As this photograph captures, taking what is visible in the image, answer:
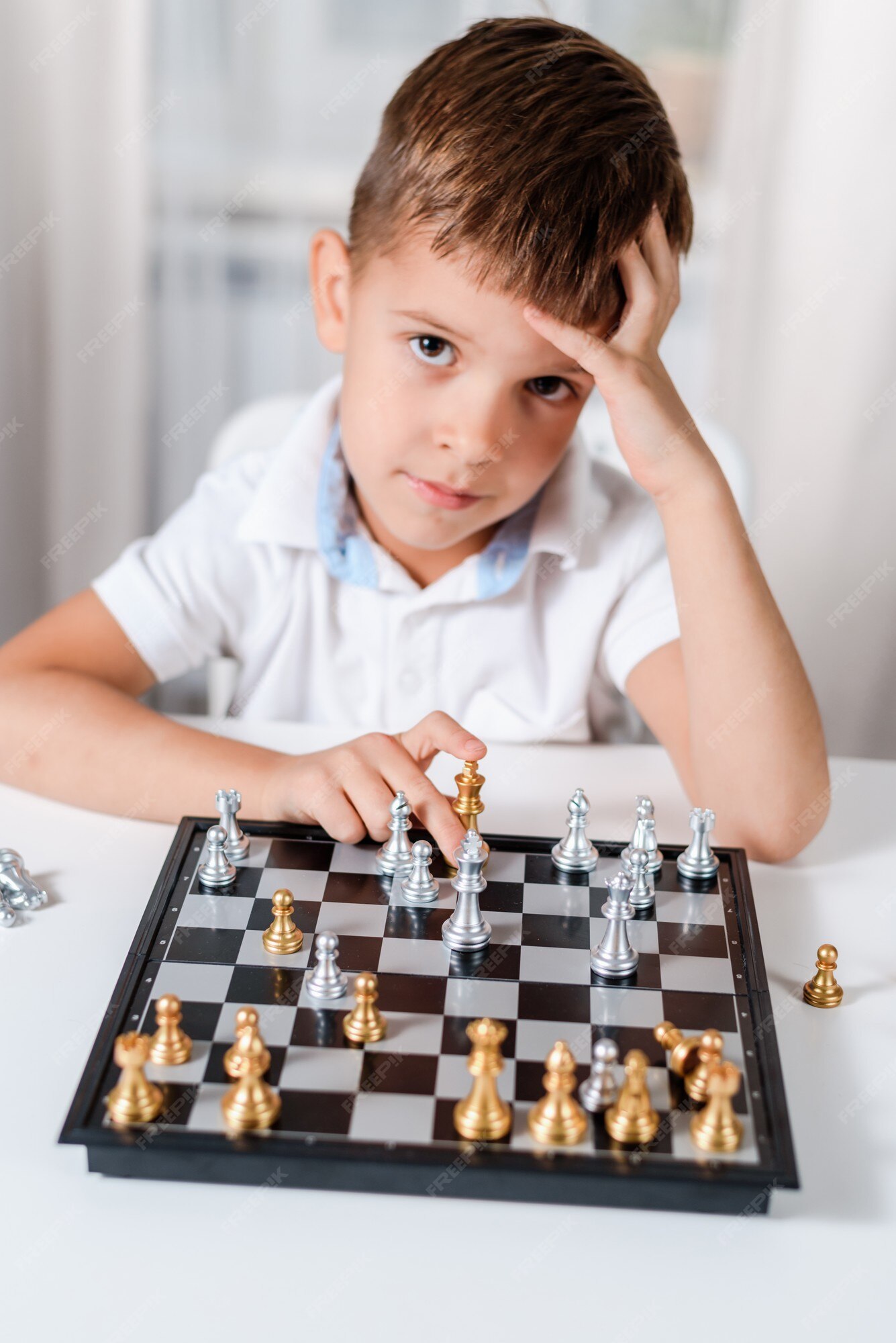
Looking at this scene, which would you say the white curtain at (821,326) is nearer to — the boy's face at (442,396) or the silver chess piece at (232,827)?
the boy's face at (442,396)

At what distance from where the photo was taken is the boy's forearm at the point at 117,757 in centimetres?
117

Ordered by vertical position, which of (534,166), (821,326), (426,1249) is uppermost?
(821,326)

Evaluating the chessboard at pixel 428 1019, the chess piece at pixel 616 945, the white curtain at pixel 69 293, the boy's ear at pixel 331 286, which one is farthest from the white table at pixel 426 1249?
the white curtain at pixel 69 293

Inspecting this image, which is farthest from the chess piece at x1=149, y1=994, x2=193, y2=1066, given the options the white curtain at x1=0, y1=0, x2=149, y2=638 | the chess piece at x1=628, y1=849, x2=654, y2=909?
the white curtain at x1=0, y1=0, x2=149, y2=638

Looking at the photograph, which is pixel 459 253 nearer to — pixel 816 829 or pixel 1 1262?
pixel 816 829

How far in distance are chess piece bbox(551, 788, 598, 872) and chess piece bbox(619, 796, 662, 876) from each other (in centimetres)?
3

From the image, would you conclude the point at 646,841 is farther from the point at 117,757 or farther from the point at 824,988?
the point at 117,757

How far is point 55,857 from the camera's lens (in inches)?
43.2

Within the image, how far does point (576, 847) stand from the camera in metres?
1.02

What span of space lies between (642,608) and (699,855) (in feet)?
1.64

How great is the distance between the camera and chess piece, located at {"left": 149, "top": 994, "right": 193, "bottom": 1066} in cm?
76

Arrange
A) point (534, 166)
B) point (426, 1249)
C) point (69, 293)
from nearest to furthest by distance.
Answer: point (426, 1249) → point (534, 166) → point (69, 293)

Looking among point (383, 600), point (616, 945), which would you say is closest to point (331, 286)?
point (383, 600)

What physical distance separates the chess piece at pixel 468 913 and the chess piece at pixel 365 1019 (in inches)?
4.4
